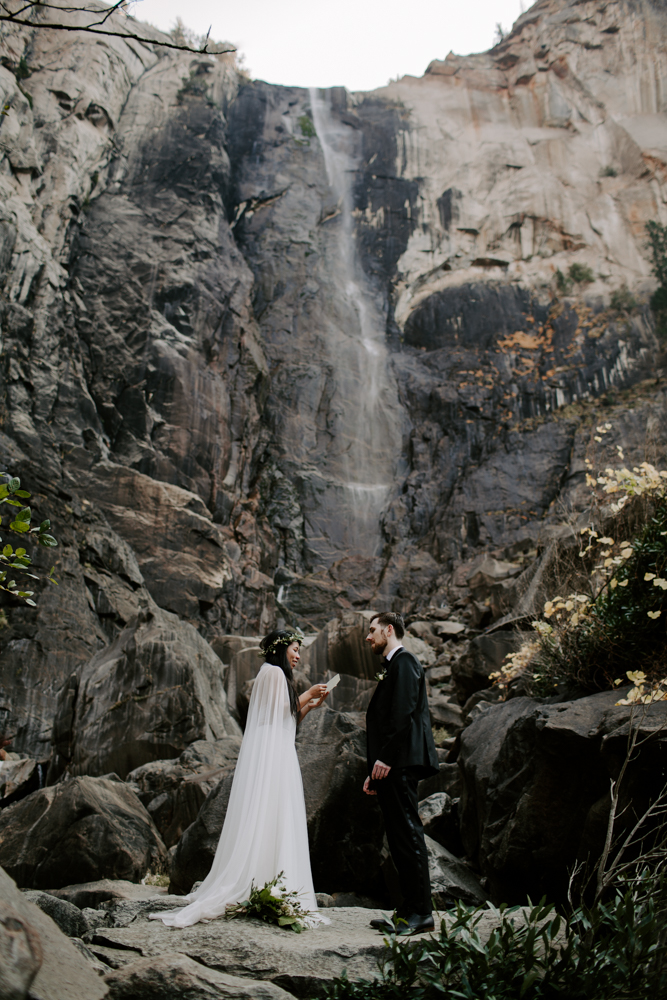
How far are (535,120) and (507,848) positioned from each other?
128 ft

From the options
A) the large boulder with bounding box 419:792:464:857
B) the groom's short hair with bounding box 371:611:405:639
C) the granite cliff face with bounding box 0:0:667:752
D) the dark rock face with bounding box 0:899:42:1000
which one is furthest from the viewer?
the granite cliff face with bounding box 0:0:667:752

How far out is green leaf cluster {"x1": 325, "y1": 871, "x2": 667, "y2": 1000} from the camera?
2725mm

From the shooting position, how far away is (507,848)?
5074 millimetres

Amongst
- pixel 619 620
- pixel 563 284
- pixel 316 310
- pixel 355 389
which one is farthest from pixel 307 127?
pixel 619 620

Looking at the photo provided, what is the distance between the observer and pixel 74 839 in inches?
266

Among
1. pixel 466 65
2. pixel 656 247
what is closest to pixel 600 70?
pixel 466 65

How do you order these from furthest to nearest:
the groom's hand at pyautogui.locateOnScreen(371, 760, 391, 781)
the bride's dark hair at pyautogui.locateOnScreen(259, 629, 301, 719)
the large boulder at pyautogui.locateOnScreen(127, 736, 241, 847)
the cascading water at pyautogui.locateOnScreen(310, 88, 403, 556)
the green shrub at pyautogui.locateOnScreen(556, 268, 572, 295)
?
the green shrub at pyautogui.locateOnScreen(556, 268, 572, 295) → the cascading water at pyautogui.locateOnScreen(310, 88, 403, 556) → the large boulder at pyautogui.locateOnScreen(127, 736, 241, 847) → the bride's dark hair at pyautogui.locateOnScreen(259, 629, 301, 719) → the groom's hand at pyautogui.locateOnScreen(371, 760, 391, 781)

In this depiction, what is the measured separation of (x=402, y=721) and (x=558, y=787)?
1.54 m

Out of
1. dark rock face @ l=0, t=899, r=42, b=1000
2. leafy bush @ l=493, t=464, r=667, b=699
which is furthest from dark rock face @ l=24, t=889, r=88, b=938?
leafy bush @ l=493, t=464, r=667, b=699

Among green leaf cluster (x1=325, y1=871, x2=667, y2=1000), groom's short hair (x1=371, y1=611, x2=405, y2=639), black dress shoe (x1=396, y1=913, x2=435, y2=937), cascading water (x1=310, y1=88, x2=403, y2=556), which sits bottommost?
black dress shoe (x1=396, y1=913, x2=435, y2=937)

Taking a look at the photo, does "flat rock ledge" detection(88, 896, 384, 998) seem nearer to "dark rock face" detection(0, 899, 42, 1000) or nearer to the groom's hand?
the groom's hand

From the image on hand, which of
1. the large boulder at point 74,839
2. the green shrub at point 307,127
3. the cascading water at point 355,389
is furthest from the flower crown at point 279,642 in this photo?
the green shrub at point 307,127

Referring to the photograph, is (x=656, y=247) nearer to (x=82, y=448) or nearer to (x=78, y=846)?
(x=82, y=448)

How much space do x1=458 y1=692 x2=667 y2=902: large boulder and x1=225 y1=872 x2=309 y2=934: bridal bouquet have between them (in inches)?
69.1
